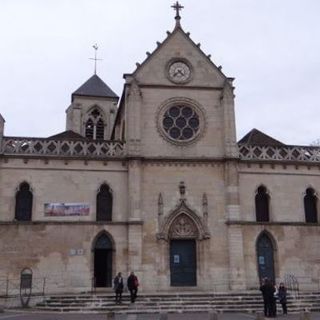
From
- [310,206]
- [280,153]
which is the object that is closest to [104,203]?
[280,153]

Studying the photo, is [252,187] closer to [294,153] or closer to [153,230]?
[294,153]

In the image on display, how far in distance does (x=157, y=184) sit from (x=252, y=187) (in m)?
5.80

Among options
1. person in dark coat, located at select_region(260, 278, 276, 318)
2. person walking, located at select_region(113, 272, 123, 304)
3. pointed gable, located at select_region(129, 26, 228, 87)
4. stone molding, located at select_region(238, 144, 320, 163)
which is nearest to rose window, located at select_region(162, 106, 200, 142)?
pointed gable, located at select_region(129, 26, 228, 87)

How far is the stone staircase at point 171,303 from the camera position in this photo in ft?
74.7

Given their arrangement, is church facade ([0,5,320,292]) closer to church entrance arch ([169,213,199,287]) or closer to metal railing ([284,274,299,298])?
church entrance arch ([169,213,199,287])

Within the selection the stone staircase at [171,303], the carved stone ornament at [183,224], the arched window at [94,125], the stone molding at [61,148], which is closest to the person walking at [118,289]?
the stone staircase at [171,303]

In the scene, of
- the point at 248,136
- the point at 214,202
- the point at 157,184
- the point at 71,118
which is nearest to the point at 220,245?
the point at 214,202

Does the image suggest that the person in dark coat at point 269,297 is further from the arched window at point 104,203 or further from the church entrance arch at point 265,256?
the arched window at point 104,203

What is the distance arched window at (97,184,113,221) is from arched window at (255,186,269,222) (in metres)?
8.84

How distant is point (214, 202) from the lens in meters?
29.5

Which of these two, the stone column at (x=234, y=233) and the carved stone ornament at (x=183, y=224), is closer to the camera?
the stone column at (x=234, y=233)

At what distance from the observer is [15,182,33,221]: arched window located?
27891mm

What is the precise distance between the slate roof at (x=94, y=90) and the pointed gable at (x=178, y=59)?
2181cm

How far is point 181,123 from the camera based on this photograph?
3128 centimetres
